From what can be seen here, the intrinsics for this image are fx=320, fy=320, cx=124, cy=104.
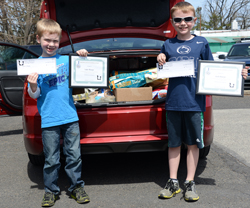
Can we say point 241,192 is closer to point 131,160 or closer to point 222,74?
point 222,74

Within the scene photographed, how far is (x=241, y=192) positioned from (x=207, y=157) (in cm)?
111

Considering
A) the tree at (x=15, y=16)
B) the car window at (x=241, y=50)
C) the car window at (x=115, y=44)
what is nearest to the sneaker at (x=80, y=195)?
the car window at (x=115, y=44)

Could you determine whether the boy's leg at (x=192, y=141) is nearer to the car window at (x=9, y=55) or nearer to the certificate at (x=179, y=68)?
the certificate at (x=179, y=68)

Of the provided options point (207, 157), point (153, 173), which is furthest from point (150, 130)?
point (207, 157)

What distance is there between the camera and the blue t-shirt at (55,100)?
9.34 ft

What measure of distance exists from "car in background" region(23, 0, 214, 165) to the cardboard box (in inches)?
7.6

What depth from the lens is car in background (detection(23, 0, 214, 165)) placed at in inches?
122

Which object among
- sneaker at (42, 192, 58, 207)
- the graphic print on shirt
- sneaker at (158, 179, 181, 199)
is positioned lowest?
sneaker at (42, 192, 58, 207)

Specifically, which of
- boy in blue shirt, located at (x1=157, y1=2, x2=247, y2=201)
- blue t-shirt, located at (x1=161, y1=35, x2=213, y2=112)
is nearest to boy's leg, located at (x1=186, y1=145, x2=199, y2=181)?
boy in blue shirt, located at (x1=157, y1=2, x2=247, y2=201)

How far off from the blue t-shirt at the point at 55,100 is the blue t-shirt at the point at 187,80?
94cm

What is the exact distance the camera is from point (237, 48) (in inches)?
453

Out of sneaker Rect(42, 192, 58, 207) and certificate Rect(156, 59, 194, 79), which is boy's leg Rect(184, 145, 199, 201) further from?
sneaker Rect(42, 192, 58, 207)

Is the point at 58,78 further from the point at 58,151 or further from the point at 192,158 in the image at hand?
the point at 192,158

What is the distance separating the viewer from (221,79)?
2904mm
